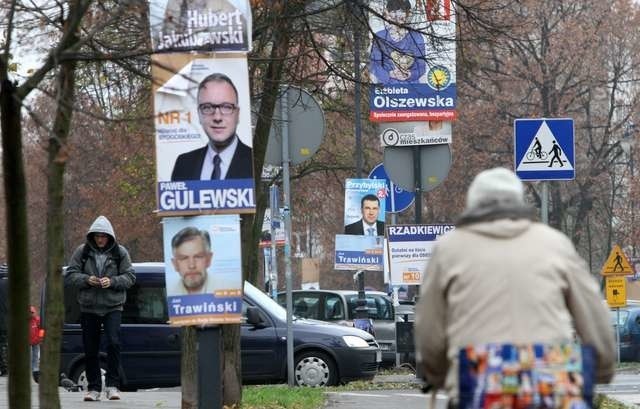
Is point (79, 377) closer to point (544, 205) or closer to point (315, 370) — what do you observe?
point (315, 370)

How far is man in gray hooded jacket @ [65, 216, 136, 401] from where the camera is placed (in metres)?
14.9

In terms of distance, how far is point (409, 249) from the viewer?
19844mm

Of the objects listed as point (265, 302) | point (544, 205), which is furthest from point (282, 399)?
point (265, 302)

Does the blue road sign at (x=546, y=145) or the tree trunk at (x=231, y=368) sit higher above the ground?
the blue road sign at (x=546, y=145)

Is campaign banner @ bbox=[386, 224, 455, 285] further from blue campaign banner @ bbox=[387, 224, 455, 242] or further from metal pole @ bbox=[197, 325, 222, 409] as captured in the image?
metal pole @ bbox=[197, 325, 222, 409]

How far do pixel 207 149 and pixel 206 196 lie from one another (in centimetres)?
32

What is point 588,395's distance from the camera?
18.0 feet

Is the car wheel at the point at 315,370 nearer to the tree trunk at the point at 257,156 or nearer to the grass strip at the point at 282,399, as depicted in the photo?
the grass strip at the point at 282,399

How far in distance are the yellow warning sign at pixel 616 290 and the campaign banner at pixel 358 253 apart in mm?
6815

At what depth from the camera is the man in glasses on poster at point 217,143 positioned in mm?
10555

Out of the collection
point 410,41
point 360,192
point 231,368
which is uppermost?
point 410,41

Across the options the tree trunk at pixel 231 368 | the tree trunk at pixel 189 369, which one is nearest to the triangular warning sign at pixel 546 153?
the tree trunk at pixel 231 368

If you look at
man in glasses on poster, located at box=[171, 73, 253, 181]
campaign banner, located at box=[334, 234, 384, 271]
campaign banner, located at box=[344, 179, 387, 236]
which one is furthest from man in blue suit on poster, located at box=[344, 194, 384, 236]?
man in glasses on poster, located at box=[171, 73, 253, 181]

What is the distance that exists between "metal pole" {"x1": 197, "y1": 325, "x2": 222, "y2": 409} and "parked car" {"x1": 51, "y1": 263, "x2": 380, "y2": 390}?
361 inches
